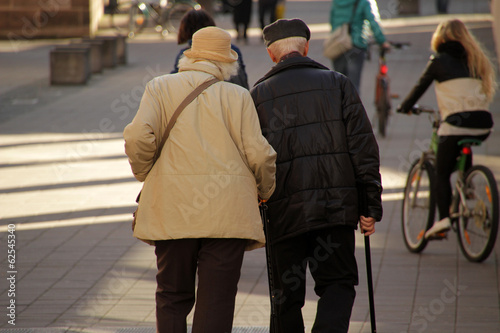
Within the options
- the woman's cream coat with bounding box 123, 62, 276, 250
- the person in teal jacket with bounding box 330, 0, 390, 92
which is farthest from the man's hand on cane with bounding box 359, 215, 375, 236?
the person in teal jacket with bounding box 330, 0, 390, 92

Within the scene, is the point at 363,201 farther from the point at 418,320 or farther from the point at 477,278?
the point at 477,278

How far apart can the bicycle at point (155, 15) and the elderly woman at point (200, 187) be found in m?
20.9

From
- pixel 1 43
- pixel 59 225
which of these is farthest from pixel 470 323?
pixel 1 43

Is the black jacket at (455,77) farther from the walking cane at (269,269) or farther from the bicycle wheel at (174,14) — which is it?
the bicycle wheel at (174,14)

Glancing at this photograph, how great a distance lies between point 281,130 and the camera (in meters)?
4.04

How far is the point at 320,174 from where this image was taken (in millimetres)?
4027

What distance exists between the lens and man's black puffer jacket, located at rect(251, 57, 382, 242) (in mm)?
4020

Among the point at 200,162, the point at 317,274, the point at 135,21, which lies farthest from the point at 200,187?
the point at 135,21

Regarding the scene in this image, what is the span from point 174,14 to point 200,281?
2217 centimetres

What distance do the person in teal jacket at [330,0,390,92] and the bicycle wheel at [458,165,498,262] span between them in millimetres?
5132

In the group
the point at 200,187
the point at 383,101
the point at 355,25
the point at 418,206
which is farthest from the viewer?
the point at 383,101

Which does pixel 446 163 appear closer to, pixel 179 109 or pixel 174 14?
pixel 179 109

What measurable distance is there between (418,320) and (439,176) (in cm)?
151

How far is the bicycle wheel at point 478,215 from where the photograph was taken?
5.97m
